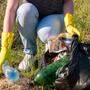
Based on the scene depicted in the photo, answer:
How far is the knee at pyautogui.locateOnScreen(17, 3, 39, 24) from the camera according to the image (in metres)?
3.64

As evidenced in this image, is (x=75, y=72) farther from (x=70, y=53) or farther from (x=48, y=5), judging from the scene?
(x=48, y=5)

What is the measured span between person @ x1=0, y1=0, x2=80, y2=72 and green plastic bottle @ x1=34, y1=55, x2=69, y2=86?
1.20 feet

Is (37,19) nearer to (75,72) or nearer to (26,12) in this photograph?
(26,12)

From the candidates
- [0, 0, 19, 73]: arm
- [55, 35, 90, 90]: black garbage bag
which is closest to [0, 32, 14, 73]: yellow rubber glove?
[0, 0, 19, 73]: arm

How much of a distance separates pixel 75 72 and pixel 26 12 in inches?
30.5

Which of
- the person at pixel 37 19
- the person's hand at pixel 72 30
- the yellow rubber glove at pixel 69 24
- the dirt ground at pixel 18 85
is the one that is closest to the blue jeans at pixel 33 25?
the person at pixel 37 19

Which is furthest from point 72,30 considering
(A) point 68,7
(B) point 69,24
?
(A) point 68,7

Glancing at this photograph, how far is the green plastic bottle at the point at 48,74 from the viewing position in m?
3.25

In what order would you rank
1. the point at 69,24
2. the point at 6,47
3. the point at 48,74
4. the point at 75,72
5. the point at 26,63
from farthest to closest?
1. the point at 26,63
2. the point at 69,24
3. the point at 6,47
4. the point at 48,74
5. the point at 75,72

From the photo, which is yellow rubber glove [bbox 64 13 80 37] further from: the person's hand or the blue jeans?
the blue jeans

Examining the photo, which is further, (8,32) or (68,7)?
(68,7)

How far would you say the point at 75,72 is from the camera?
313 centimetres

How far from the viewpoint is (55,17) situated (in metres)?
3.74

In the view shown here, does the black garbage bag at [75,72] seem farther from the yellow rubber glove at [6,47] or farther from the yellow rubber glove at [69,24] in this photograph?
the yellow rubber glove at [6,47]
